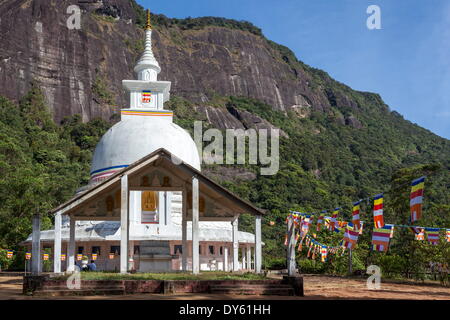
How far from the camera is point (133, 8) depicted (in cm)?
14288

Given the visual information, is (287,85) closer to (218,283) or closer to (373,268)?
(373,268)

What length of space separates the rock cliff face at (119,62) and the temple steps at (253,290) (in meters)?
89.7

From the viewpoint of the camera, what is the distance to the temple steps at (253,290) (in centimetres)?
1443

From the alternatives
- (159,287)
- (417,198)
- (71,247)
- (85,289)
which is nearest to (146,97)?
(71,247)

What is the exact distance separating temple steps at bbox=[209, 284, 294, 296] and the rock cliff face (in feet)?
294

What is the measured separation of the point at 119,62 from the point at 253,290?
111 m

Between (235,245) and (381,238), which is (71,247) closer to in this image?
(235,245)

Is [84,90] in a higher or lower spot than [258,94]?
lower

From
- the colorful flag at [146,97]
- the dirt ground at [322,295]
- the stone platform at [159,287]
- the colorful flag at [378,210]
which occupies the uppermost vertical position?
the colorful flag at [146,97]

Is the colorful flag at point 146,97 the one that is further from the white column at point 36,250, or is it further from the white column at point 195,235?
the white column at point 36,250

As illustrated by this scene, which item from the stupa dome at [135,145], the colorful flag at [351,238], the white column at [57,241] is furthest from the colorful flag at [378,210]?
the stupa dome at [135,145]

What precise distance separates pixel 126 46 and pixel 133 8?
2222 cm
